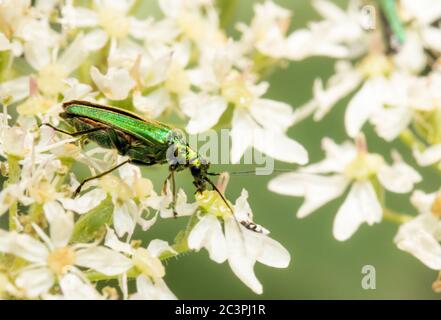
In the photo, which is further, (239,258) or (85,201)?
(239,258)

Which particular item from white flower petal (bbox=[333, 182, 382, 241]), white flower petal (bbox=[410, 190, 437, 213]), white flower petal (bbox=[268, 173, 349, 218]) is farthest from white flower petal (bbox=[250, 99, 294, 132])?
white flower petal (bbox=[410, 190, 437, 213])

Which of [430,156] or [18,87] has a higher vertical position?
[18,87]

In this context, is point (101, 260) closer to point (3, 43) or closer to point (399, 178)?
point (3, 43)

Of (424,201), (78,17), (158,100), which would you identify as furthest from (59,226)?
(424,201)

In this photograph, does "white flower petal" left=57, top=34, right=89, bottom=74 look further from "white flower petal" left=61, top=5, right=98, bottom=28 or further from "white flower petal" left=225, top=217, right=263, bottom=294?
"white flower petal" left=225, top=217, right=263, bottom=294
